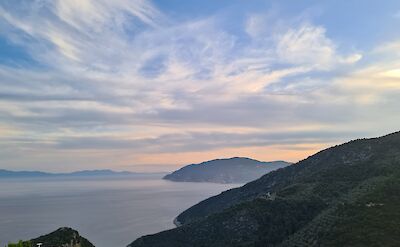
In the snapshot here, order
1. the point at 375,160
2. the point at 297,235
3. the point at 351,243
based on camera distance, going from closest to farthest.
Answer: the point at 351,243 → the point at 297,235 → the point at 375,160

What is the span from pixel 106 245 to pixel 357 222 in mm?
105964

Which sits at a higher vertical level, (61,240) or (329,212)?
(329,212)

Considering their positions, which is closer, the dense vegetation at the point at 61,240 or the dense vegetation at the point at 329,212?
the dense vegetation at the point at 329,212

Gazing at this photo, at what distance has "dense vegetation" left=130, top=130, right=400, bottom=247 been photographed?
83250 mm

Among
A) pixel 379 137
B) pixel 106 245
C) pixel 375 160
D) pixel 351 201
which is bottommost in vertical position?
pixel 106 245

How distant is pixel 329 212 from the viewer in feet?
327

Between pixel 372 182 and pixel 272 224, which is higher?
pixel 372 182

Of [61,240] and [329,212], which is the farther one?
[329,212]

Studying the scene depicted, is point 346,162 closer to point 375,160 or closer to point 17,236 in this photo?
point 375,160

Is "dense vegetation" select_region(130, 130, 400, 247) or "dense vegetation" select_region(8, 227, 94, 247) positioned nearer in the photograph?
"dense vegetation" select_region(130, 130, 400, 247)

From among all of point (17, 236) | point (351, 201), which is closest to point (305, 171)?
point (351, 201)

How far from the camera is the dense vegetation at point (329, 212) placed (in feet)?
273

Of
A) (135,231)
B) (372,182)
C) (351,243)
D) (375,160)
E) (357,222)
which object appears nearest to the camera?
(351,243)

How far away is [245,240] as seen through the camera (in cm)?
11731
